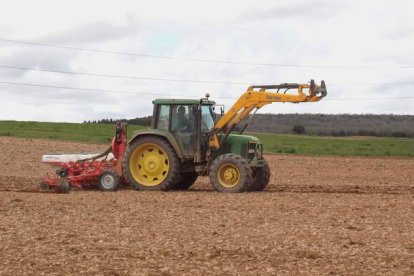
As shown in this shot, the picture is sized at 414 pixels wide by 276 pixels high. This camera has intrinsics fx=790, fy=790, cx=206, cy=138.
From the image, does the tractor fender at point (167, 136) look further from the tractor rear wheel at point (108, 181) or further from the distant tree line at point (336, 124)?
the distant tree line at point (336, 124)

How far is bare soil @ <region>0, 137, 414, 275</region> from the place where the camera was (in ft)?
30.7

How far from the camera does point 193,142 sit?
747 inches

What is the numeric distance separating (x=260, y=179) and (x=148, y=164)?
2802 mm

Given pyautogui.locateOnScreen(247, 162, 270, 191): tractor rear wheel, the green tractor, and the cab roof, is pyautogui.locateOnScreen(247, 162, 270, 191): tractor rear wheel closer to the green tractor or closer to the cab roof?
the green tractor

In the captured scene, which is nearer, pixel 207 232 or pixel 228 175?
pixel 207 232

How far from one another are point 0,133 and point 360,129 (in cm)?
3346

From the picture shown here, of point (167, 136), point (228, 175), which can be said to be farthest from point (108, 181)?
point (228, 175)

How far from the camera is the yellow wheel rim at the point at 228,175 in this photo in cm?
1842

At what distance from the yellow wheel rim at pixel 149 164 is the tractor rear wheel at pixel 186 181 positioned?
108 cm

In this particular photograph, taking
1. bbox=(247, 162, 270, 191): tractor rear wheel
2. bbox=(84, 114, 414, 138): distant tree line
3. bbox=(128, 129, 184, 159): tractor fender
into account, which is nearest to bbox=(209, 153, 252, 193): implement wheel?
bbox=(128, 129, 184, 159): tractor fender

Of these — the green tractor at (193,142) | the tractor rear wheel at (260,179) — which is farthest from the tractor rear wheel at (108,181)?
the tractor rear wheel at (260,179)

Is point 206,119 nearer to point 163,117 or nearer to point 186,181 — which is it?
point 163,117

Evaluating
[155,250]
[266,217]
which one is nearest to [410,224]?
[266,217]

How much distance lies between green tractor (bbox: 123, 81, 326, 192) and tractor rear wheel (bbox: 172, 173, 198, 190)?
875mm
